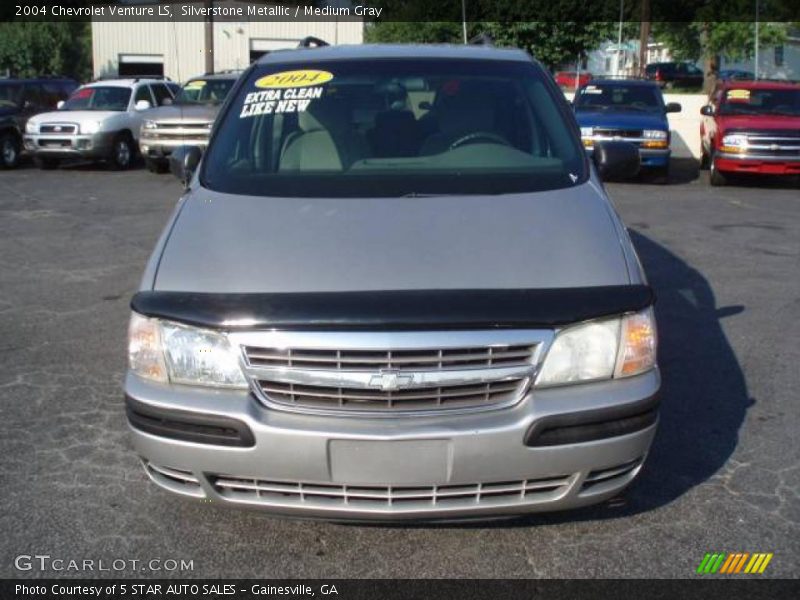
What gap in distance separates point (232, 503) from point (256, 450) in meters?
0.28

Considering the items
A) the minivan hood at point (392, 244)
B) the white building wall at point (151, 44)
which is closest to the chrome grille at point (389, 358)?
the minivan hood at point (392, 244)

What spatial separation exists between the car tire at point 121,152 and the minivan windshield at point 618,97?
8786 mm

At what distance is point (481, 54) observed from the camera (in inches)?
190

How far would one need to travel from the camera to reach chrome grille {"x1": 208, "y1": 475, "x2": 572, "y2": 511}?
117 inches

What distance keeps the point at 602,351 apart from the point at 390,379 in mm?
762

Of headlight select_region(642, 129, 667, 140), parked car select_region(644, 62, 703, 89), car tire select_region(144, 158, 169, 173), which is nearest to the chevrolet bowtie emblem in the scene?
headlight select_region(642, 129, 667, 140)

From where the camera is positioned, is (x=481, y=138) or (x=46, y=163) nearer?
(x=481, y=138)

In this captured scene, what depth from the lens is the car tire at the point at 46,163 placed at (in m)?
17.4

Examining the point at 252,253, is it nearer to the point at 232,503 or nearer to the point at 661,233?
the point at 232,503

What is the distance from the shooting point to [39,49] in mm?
42094

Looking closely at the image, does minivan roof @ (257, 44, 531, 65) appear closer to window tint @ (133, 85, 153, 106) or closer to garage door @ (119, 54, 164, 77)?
window tint @ (133, 85, 153, 106)

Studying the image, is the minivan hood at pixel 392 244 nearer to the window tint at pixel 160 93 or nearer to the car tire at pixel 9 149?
the car tire at pixel 9 149

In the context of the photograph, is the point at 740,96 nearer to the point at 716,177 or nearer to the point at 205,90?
the point at 716,177

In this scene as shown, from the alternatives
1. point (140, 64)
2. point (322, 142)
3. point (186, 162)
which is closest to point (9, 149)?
point (186, 162)
